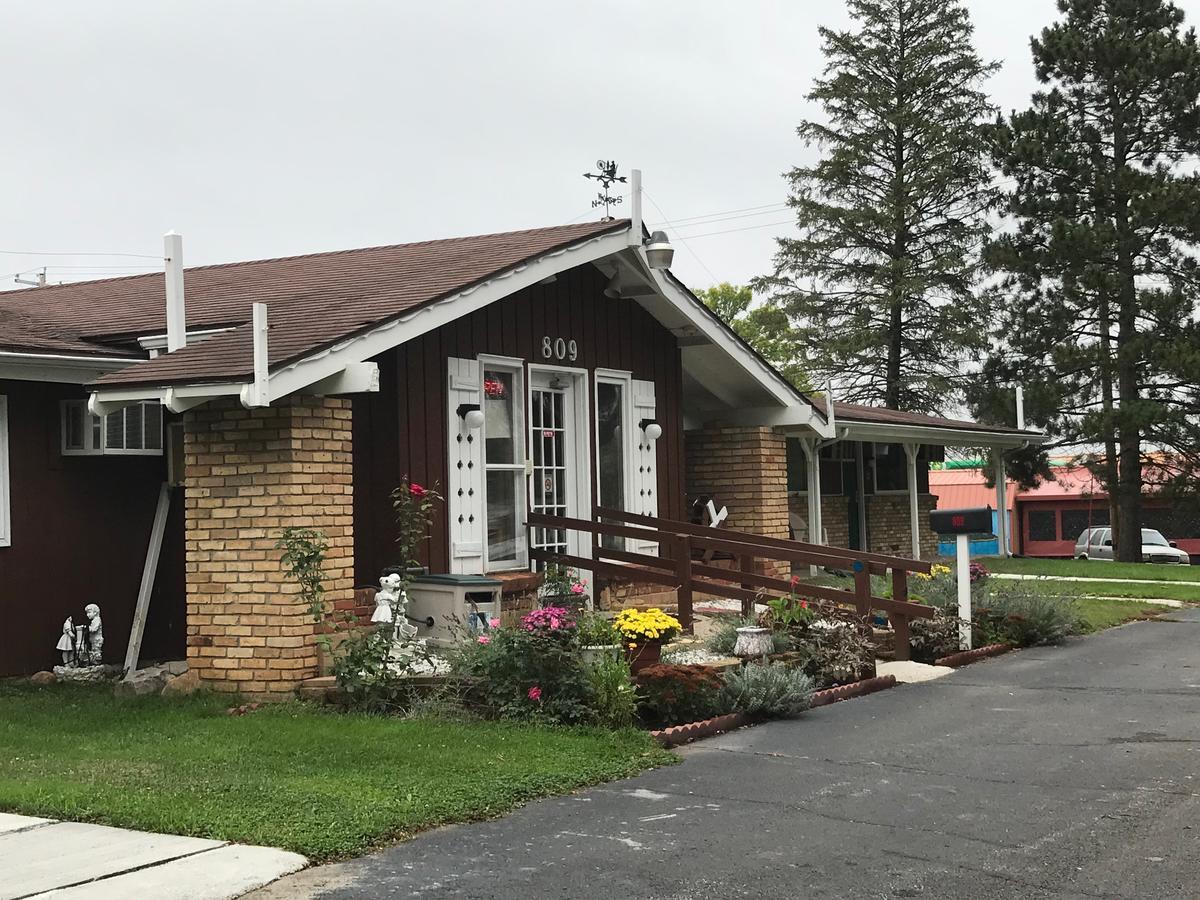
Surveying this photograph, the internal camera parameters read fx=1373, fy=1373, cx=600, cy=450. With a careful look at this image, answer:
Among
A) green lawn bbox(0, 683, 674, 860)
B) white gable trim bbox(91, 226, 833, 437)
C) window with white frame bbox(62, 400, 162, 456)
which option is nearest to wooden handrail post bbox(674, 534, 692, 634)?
white gable trim bbox(91, 226, 833, 437)

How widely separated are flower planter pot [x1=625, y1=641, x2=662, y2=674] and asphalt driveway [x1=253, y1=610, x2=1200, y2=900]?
0.80m

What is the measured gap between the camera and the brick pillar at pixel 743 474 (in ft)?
52.2

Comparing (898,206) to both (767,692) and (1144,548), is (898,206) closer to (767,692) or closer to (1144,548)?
(1144,548)

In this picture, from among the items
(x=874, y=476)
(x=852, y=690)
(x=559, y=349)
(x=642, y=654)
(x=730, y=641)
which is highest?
(x=559, y=349)

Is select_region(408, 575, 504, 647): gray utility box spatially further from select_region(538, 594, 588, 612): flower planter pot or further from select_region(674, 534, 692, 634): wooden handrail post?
select_region(674, 534, 692, 634): wooden handrail post

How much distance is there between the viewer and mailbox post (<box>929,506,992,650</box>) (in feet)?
40.9

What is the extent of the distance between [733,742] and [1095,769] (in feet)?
7.11

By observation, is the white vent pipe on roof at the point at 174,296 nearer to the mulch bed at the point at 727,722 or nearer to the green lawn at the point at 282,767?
the green lawn at the point at 282,767

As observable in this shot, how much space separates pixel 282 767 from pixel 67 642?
4.12 meters

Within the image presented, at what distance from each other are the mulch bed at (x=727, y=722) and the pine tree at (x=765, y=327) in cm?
2449

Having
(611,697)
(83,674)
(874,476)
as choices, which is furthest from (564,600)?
(874,476)

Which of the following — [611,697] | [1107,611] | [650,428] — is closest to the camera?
[611,697]

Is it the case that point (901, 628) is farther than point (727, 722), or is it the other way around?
point (901, 628)

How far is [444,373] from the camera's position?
39.1 feet
